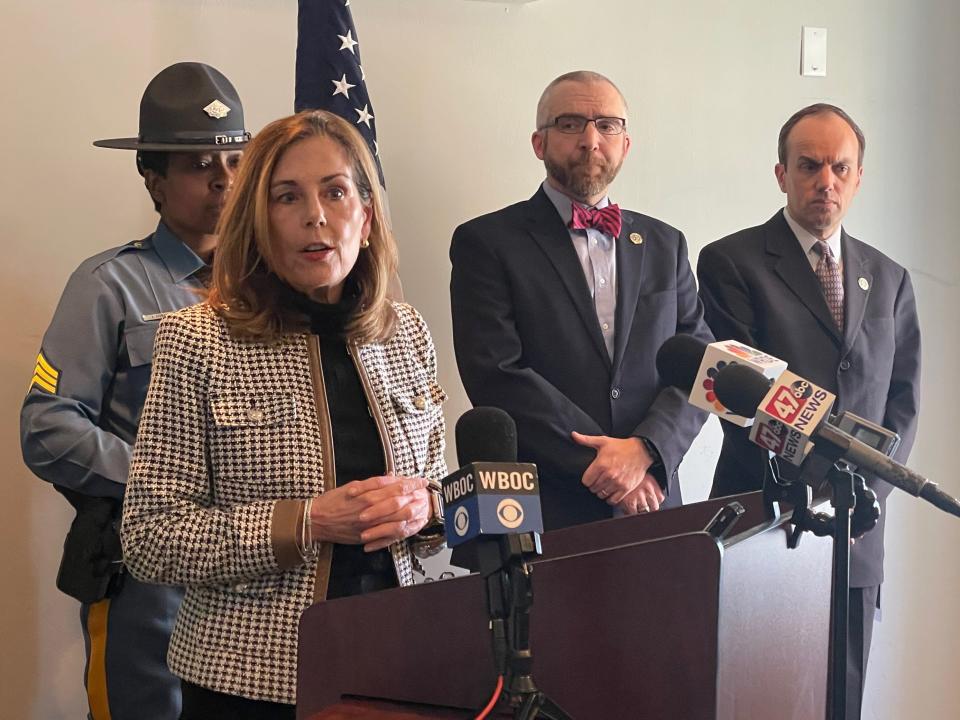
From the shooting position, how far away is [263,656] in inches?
60.6

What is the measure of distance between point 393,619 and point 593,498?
4.10 feet

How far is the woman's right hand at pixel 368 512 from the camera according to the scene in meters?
1.49

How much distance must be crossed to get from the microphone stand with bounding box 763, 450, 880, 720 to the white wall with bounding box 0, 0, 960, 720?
1970mm

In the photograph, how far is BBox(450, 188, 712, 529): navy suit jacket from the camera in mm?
2537

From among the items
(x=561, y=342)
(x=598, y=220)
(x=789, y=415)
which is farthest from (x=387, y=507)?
(x=598, y=220)

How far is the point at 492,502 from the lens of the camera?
40.6 inches

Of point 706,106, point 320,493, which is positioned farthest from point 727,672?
point 706,106

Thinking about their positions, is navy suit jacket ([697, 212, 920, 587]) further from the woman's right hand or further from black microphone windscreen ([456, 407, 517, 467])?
black microphone windscreen ([456, 407, 517, 467])

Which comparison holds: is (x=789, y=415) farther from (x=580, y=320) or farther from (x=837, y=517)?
(x=580, y=320)

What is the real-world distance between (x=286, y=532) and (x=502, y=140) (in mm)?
2040

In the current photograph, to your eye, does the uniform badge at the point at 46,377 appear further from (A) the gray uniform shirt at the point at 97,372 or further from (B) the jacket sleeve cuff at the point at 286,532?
(B) the jacket sleeve cuff at the point at 286,532

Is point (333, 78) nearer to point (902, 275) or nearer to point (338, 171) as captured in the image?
point (338, 171)

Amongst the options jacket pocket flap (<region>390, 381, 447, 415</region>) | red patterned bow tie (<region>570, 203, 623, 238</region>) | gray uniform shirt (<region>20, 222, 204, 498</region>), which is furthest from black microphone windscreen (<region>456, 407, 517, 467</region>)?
red patterned bow tie (<region>570, 203, 623, 238</region>)

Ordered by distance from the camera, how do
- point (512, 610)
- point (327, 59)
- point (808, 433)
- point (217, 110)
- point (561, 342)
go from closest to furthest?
point (512, 610), point (808, 433), point (217, 110), point (561, 342), point (327, 59)
